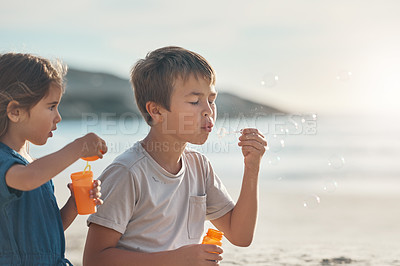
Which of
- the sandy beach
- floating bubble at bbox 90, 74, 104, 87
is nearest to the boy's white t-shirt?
the sandy beach

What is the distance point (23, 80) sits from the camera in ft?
5.27

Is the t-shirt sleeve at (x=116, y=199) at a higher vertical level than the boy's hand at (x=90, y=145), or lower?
lower

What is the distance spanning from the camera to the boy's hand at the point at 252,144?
6.12 ft

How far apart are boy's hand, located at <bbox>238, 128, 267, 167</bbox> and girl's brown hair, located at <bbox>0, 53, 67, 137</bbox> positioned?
2.00ft

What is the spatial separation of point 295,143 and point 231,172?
2988 mm

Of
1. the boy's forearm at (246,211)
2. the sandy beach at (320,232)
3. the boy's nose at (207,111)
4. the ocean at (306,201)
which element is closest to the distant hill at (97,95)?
the ocean at (306,201)

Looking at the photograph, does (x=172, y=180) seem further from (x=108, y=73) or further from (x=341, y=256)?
(x=108, y=73)

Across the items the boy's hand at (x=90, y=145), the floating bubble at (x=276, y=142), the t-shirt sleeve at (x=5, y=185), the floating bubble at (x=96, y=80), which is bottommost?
the t-shirt sleeve at (x=5, y=185)

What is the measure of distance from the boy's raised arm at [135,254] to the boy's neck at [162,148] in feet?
0.94

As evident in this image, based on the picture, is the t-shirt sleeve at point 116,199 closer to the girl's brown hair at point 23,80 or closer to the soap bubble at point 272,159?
the girl's brown hair at point 23,80

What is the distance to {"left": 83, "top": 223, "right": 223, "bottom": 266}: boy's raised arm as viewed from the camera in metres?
1.67

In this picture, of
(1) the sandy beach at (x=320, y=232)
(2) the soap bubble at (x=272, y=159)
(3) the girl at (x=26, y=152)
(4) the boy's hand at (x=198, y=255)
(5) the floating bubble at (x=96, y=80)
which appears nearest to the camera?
(3) the girl at (x=26, y=152)

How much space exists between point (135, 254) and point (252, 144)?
0.51m

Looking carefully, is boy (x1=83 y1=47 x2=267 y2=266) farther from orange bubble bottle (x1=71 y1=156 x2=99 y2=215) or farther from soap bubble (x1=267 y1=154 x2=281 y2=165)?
soap bubble (x1=267 y1=154 x2=281 y2=165)
